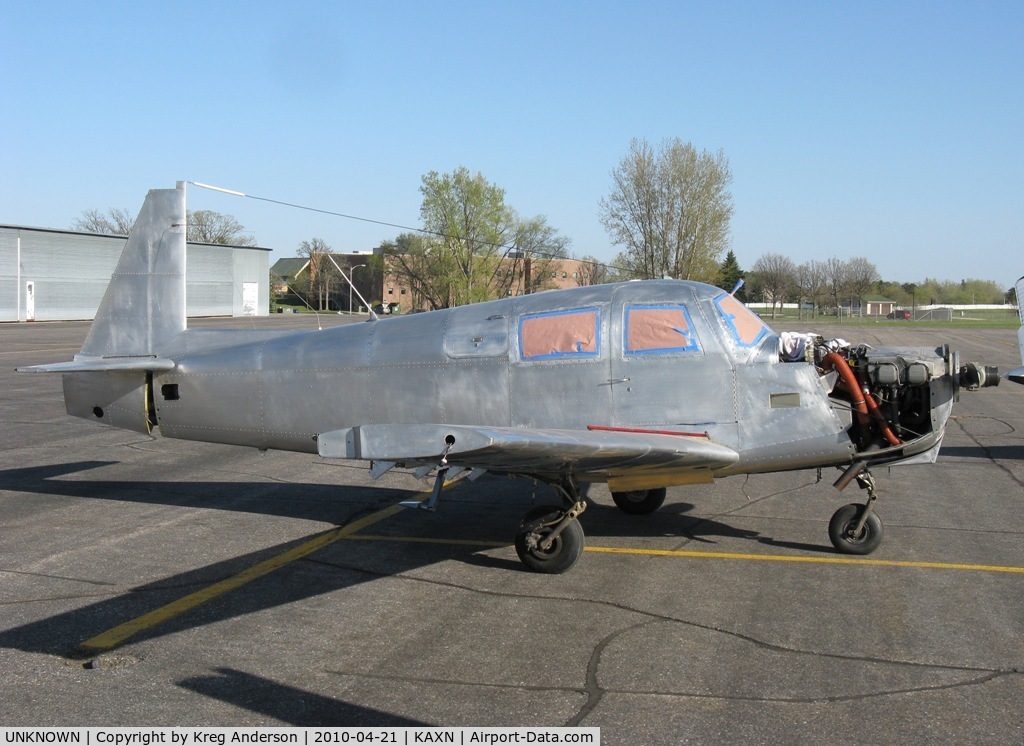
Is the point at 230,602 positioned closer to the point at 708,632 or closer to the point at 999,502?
the point at 708,632

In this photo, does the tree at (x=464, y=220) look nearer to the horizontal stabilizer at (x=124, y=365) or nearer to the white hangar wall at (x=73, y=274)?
the white hangar wall at (x=73, y=274)

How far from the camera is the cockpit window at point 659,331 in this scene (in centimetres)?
794

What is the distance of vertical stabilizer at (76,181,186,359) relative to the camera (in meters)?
9.75

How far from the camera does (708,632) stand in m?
6.18

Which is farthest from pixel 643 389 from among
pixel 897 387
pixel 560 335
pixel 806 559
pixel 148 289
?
pixel 148 289

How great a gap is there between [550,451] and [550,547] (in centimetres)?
150

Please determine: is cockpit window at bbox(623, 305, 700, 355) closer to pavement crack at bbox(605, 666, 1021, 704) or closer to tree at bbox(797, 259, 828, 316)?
pavement crack at bbox(605, 666, 1021, 704)

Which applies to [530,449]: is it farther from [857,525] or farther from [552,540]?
[857,525]

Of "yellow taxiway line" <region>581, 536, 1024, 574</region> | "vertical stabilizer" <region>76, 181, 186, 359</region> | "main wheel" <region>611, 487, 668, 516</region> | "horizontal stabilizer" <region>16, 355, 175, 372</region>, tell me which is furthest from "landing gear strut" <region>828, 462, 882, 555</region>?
"vertical stabilizer" <region>76, 181, 186, 359</region>

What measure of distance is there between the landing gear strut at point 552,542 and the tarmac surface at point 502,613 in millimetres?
210

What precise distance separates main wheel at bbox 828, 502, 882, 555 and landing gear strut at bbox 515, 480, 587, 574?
2434mm

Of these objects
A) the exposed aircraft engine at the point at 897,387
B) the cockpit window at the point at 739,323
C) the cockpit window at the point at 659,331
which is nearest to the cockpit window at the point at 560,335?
the cockpit window at the point at 659,331

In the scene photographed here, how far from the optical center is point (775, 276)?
83.4 metres

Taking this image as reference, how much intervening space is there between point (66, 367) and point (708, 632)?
23.0 ft
